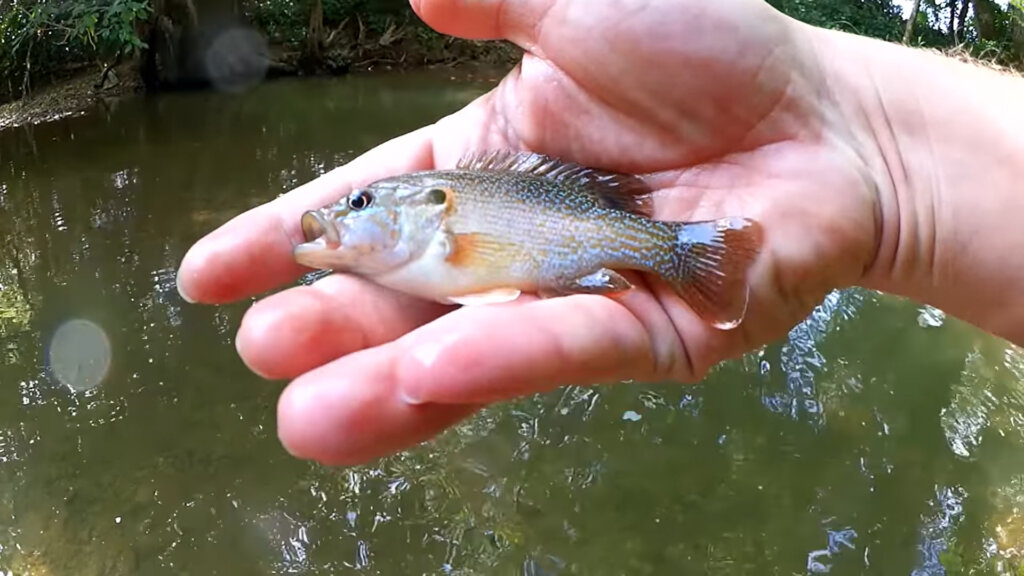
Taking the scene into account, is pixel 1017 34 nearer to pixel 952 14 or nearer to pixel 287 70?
pixel 952 14

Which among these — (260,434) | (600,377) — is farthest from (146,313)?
(600,377)

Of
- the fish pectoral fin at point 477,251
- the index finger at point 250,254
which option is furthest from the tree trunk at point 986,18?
the index finger at point 250,254

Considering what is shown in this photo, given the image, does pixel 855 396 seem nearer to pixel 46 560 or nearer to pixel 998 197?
pixel 998 197

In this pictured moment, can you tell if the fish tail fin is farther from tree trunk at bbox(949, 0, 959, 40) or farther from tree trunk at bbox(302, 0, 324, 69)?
tree trunk at bbox(949, 0, 959, 40)

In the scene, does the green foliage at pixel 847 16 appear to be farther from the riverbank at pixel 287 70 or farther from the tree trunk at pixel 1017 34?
the riverbank at pixel 287 70

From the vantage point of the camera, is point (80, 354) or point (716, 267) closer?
point (716, 267)

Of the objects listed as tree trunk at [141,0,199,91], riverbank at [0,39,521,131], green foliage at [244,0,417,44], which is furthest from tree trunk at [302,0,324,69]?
tree trunk at [141,0,199,91]

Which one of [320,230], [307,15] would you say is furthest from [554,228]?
[307,15]
